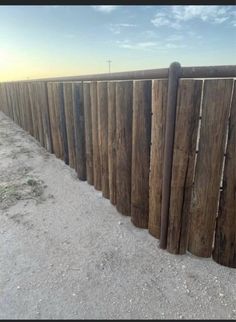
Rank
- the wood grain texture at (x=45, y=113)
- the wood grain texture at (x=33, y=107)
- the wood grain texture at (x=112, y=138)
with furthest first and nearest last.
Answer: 1. the wood grain texture at (x=33, y=107)
2. the wood grain texture at (x=45, y=113)
3. the wood grain texture at (x=112, y=138)

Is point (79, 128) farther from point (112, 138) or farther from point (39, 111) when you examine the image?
point (39, 111)

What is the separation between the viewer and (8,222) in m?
3.18

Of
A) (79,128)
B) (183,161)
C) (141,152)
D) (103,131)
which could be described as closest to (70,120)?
(79,128)

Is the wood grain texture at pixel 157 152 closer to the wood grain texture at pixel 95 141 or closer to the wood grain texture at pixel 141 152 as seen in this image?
the wood grain texture at pixel 141 152

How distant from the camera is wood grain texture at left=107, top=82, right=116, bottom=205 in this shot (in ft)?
10.2

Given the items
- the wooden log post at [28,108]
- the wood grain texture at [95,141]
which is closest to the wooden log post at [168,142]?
the wood grain texture at [95,141]

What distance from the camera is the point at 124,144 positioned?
3027mm

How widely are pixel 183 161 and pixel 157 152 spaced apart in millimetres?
322

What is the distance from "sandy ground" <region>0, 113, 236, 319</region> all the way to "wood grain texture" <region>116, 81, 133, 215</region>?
0.24 metres

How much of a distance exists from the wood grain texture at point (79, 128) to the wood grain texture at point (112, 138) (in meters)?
0.98

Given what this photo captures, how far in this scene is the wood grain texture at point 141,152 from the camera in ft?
8.52

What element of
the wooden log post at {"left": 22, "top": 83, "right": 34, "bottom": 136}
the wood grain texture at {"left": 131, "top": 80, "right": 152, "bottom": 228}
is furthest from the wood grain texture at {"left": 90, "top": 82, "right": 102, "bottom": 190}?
the wooden log post at {"left": 22, "top": 83, "right": 34, "bottom": 136}

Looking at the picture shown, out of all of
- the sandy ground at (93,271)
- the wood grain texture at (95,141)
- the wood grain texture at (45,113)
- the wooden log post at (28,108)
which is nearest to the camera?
the sandy ground at (93,271)

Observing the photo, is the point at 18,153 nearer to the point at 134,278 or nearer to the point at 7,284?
the point at 7,284
